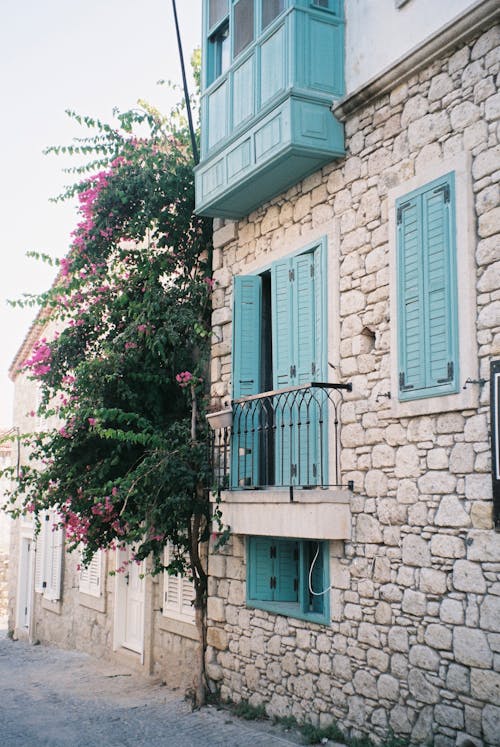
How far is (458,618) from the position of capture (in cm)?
640

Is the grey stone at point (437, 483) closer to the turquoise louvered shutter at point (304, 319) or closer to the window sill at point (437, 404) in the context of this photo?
the window sill at point (437, 404)

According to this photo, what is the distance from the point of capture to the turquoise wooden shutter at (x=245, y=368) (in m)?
9.26

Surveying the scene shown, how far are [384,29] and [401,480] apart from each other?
409 centimetres

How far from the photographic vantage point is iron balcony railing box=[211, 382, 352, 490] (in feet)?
26.3

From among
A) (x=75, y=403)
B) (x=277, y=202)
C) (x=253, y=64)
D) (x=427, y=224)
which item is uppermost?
(x=253, y=64)

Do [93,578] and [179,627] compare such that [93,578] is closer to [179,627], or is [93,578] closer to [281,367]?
[179,627]

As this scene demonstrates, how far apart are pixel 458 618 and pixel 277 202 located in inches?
191

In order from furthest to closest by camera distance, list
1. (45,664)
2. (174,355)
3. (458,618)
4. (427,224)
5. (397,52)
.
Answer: (45,664)
(174,355)
(397,52)
(427,224)
(458,618)

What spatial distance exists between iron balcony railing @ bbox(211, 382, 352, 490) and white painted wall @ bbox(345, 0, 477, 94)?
300 cm

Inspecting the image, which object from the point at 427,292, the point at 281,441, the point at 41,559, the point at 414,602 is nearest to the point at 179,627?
the point at 281,441

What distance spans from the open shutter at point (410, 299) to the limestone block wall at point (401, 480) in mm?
190

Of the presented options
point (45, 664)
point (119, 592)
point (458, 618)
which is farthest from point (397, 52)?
point (45, 664)

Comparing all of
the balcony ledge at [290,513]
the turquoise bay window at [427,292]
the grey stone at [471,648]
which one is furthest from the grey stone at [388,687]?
the turquoise bay window at [427,292]

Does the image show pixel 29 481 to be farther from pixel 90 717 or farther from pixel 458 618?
pixel 458 618
